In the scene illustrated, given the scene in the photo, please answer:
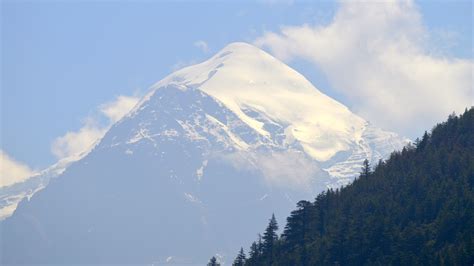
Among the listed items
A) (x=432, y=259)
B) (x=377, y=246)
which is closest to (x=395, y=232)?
(x=377, y=246)

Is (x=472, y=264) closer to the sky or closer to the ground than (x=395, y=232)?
closer to the ground

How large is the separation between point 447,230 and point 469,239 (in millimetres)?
15012

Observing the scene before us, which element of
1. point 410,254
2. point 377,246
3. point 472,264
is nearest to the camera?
point 472,264

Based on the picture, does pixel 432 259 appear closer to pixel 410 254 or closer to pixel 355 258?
pixel 410 254

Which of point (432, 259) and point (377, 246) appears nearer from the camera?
point (432, 259)

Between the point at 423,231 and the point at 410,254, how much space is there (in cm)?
1089

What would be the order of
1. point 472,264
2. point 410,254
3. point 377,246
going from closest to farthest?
point 472,264 < point 410,254 < point 377,246

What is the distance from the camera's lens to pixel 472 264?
171 metres

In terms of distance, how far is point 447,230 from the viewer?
637 ft

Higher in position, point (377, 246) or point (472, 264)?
point (377, 246)

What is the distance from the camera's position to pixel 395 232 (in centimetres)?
19975

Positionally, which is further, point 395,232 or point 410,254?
point 395,232

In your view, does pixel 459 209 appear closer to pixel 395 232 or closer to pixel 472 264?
pixel 395 232

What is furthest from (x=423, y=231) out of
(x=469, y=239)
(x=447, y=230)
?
(x=469, y=239)
